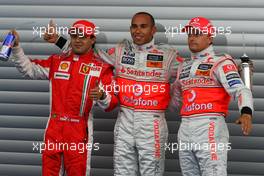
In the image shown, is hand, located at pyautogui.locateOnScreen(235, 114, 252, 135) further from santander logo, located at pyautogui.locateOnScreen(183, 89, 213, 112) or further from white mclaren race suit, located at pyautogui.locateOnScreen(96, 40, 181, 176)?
white mclaren race suit, located at pyautogui.locateOnScreen(96, 40, 181, 176)

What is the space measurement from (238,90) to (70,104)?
123 centimetres

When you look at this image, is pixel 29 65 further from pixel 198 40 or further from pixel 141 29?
pixel 198 40

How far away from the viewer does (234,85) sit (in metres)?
3.11

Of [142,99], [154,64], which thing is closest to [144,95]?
[142,99]

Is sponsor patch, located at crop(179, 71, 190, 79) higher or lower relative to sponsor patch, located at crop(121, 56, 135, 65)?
lower

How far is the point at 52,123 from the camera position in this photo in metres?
3.44

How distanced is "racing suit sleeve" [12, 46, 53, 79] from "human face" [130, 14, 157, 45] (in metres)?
0.71

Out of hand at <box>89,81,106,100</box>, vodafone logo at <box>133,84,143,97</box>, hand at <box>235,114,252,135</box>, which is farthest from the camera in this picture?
vodafone logo at <box>133,84,143,97</box>

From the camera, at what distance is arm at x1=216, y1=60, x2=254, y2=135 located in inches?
116

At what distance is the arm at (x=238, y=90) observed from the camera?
295cm

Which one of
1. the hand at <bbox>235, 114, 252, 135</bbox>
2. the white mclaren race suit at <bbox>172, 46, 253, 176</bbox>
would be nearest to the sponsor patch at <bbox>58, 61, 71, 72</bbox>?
the white mclaren race suit at <bbox>172, 46, 253, 176</bbox>

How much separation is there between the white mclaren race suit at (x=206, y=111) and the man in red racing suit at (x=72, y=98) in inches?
23.1

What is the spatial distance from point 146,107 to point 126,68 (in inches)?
13.9

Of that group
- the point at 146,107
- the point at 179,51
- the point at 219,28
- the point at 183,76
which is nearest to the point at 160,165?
the point at 146,107
